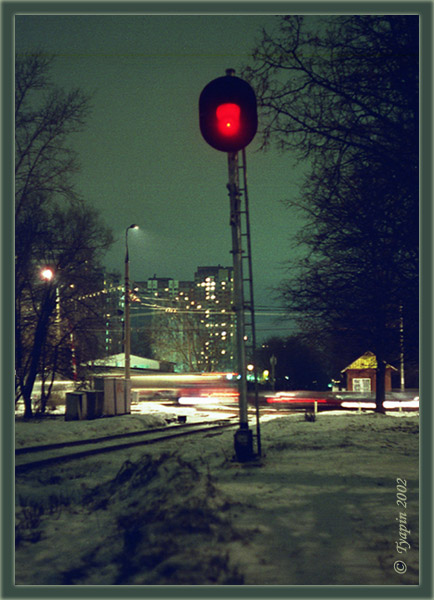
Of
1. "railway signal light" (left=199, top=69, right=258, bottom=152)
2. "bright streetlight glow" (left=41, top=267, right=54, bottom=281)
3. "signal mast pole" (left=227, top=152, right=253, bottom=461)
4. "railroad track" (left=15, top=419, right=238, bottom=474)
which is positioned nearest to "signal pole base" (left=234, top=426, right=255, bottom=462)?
"signal mast pole" (left=227, top=152, right=253, bottom=461)

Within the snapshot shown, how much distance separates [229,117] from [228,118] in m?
0.01

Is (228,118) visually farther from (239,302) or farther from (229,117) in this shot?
(239,302)

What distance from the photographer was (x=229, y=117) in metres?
5.30

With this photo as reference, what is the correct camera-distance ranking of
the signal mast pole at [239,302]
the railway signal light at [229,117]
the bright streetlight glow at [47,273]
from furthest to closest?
the bright streetlight glow at [47,273], the signal mast pole at [239,302], the railway signal light at [229,117]

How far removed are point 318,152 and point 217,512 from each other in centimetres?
600

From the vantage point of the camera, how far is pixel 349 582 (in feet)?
13.9

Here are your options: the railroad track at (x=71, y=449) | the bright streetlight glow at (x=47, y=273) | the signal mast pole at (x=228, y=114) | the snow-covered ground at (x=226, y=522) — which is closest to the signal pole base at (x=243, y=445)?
the snow-covered ground at (x=226, y=522)

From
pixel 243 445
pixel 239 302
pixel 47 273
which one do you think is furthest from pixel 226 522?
pixel 47 273

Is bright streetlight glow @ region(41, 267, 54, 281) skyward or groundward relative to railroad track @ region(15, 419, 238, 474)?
Result: skyward

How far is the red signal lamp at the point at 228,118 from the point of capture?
5.24 metres

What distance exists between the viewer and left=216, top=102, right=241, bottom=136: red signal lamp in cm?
524

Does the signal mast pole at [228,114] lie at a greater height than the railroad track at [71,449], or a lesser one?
greater

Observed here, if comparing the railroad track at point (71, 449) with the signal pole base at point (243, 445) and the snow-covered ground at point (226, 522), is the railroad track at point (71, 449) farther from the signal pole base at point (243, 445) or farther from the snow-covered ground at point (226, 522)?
the signal pole base at point (243, 445)

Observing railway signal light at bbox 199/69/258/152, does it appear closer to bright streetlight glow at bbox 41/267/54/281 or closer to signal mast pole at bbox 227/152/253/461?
signal mast pole at bbox 227/152/253/461
